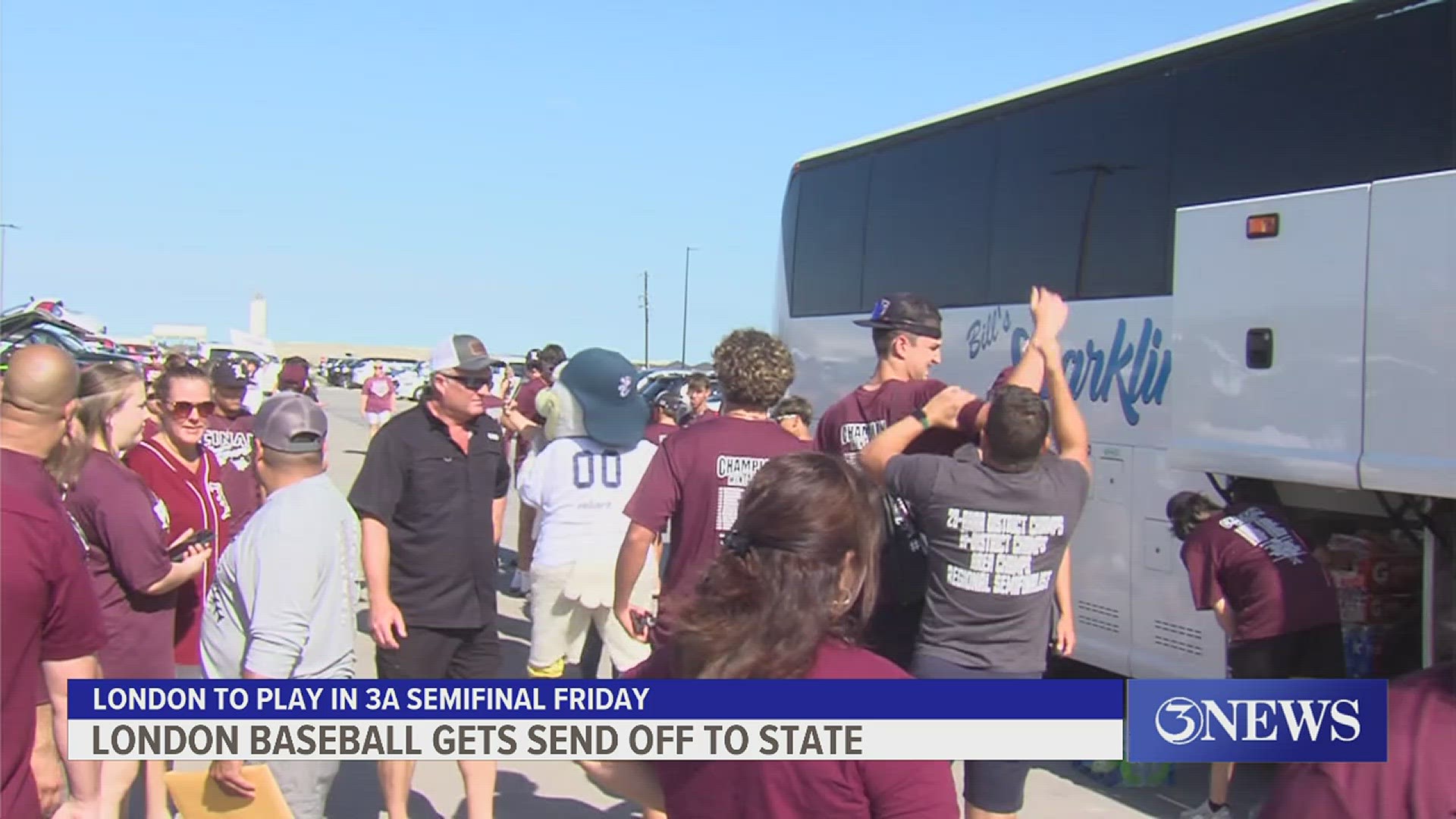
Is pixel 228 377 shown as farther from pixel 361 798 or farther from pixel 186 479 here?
pixel 361 798

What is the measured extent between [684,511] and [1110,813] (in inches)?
112

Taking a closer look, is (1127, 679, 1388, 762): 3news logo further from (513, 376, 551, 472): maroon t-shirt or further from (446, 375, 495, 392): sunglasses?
(513, 376, 551, 472): maroon t-shirt

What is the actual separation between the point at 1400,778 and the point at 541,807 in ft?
15.6

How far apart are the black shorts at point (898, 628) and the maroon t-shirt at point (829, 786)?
2.40 m

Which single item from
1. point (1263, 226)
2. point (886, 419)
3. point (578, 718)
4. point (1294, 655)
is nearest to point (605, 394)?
point (886, 419)

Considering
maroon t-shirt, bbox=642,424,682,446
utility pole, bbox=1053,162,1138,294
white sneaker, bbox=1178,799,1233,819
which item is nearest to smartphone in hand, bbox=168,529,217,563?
maroon t-shirt, bbox=642,424,682,446

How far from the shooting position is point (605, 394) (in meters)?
5.11

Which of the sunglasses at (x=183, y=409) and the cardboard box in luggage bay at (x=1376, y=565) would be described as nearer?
the sunglasses at (x=183, y=409)

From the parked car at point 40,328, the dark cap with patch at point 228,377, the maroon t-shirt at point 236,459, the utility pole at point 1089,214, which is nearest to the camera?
the maroon t-shirt at point 236,459

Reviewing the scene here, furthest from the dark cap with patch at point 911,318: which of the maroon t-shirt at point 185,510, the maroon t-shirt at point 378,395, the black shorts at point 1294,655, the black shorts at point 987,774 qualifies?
the maroon t-shirt at point 378,395

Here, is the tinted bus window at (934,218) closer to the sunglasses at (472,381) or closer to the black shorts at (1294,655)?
the black shorts at (1294,655)

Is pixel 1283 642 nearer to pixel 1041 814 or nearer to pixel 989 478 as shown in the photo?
pixel 1041 814

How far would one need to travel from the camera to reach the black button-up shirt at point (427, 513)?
4.71m

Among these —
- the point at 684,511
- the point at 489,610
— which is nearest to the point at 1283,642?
the point at 684,511
